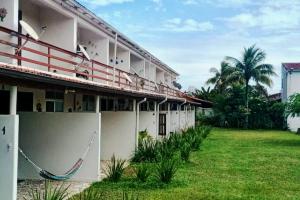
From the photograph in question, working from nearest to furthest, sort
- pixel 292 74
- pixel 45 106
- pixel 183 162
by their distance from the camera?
pixel 45 106 < pixel 183 162 < pixel 292 74

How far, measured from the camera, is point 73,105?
1809 cm

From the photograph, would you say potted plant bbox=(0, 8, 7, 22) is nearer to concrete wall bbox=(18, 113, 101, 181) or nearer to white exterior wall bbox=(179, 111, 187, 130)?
concrete wall bbox=(18, 113, 101, 181)

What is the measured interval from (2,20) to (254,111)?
40.3m

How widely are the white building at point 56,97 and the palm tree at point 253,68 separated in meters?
27.8

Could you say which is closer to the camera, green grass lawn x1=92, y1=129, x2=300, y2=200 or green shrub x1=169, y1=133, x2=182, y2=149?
green grass lawn x1=92, y1=129, x2=300, y2=200

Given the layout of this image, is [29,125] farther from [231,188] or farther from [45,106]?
[231,188]

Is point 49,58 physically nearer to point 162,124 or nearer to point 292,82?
point 162,124

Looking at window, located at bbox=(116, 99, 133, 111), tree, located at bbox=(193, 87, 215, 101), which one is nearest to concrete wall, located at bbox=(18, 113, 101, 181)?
window, located at bbox=(116, 99, 133, 111)

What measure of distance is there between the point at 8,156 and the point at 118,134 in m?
10.1

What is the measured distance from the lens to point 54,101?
16250mm

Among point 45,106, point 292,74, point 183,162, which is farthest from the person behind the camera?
point 292,74

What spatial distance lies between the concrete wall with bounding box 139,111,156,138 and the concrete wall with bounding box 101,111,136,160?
3364 millimetres

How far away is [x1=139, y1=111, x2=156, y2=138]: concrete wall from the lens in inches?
861

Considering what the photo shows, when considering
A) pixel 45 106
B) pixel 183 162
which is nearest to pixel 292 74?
pixel 183 162
